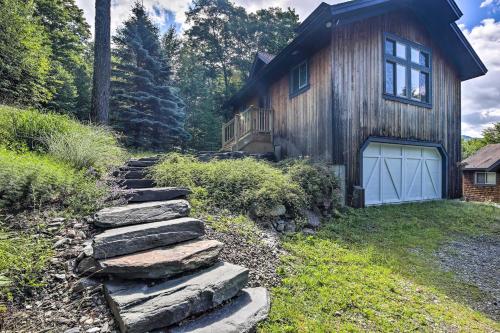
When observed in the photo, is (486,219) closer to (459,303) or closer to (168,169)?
(459,303)

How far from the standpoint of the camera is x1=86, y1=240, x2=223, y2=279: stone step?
6.91 ft

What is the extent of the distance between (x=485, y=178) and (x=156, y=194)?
20.1 meters

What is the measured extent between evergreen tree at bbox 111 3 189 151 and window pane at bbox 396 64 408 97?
10077mm

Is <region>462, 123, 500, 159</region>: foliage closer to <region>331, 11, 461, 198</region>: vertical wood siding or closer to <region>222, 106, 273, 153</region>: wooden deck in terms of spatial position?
<region>331, 11, 461, 198</region>: vertical wood siding

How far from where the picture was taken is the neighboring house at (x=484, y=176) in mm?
15234

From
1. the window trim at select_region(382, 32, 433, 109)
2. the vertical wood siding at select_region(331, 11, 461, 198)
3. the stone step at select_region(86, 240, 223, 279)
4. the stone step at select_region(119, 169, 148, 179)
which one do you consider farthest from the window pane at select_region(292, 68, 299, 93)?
the stone step at select_region(86, 240, 223, 279)

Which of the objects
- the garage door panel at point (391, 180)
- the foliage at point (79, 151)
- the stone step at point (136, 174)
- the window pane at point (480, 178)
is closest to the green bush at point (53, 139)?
the foliage at point (79, 151)

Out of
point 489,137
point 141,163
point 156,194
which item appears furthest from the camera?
point 489,137

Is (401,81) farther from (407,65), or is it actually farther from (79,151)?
(79,151)

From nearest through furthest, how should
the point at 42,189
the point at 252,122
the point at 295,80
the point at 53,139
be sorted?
1. the point at 42,189
2. the point at 53,139
3. the point at 295,80
4. the point at 252,122

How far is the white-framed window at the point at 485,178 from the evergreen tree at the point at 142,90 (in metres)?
18.7

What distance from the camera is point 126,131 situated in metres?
12.7

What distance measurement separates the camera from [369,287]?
118 inches

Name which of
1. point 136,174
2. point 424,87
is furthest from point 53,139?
point 424,87
